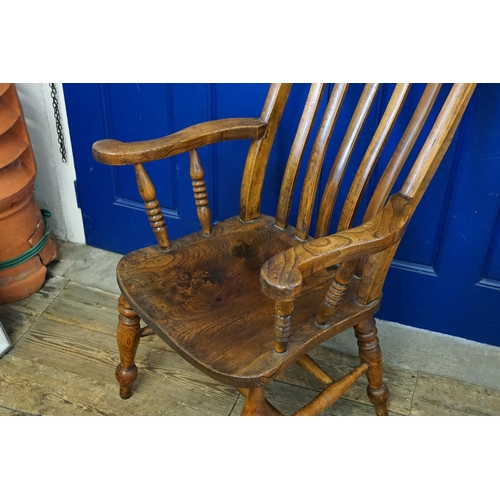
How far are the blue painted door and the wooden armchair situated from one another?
287 mm

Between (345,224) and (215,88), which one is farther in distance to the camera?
(215,88)

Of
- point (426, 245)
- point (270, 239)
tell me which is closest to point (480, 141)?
point (426, 245)

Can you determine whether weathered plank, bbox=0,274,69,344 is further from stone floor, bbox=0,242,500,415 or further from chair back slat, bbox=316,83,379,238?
chair back slat, bbox=316,83,379,238

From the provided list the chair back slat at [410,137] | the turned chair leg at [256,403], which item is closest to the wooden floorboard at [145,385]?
the turned chair leg at [256,403]

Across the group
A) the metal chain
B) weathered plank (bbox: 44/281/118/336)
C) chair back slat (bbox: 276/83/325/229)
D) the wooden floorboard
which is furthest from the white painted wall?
chair back slat (bbox: 276/83/325/229)

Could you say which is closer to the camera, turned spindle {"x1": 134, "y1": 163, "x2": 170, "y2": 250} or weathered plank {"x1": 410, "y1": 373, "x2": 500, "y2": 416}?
turned spindle {"x1": 134, "y1": 163, "x2": 170, "y2": 250}

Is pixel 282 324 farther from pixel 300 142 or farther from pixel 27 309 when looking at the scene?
pixel 27 309

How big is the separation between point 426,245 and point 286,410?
2.00ft

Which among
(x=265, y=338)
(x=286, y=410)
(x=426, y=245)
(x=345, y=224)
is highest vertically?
(x=345, y=224)

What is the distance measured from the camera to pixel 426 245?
1.68 metres

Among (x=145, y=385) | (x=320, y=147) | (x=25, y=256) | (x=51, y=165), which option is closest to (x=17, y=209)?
(x=25, y=256)

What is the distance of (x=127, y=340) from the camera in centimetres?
144

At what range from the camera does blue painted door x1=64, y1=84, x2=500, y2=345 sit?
60.0 inches
